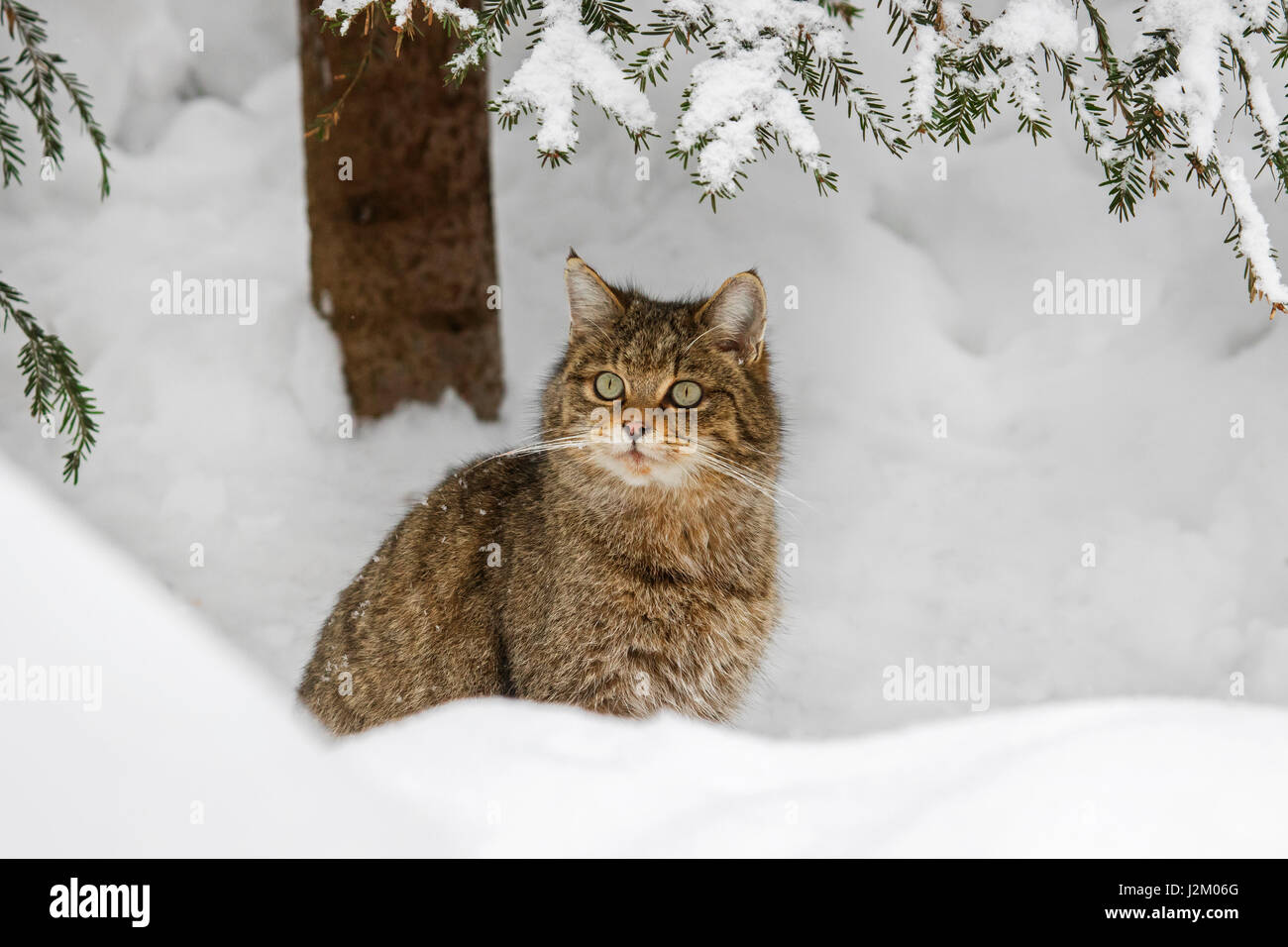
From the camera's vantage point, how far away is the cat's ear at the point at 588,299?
348 cm

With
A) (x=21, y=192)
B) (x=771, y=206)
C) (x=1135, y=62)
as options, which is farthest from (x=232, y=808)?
(x=21, y=192)

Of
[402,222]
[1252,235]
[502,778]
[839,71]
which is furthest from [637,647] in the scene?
[402,222]

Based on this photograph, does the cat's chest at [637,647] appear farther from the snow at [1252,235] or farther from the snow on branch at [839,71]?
the snow at [1252,235]

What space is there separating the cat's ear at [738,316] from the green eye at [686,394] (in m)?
0.22

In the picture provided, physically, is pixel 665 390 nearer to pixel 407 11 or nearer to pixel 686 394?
pixel 686 394

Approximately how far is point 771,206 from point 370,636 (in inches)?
154

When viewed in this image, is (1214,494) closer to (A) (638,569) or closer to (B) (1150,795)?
(A) (638,569)

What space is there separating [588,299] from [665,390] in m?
0.44

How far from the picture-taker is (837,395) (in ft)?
A: 19.7

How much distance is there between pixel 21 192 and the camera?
256 inches

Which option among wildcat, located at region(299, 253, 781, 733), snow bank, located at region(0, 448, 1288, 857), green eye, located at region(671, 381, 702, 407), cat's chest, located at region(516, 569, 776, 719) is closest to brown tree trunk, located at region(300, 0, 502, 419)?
wildcat, located at region(299, 253, 781, 733)

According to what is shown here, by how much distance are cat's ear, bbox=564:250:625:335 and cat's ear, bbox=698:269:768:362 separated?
0.97ft

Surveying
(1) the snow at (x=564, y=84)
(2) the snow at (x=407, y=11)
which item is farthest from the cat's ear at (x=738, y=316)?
(2) the snow at (x=407, y=11)

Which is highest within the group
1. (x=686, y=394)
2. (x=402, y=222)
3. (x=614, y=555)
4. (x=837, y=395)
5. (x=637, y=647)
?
(x=402, y=222)
